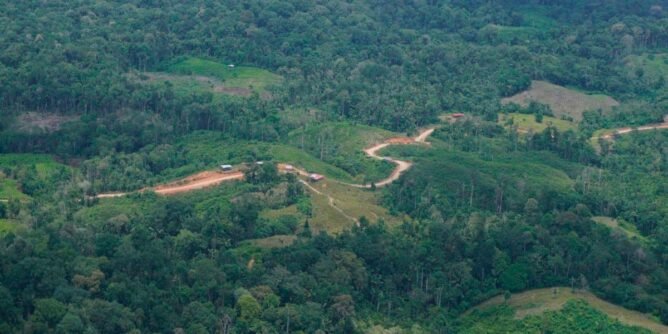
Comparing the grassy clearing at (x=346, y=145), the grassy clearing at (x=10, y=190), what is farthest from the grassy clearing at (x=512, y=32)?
the grassy clearing at (x=10, y=190)

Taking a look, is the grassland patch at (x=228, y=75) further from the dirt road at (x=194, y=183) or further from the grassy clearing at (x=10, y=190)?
the grassy clearing at (x=10, y=190)

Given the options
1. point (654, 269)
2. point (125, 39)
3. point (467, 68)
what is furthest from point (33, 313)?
point (467, 68)

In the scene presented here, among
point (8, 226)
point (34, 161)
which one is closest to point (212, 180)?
point (34, 161)

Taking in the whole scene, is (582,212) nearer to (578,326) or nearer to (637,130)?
(578,326)

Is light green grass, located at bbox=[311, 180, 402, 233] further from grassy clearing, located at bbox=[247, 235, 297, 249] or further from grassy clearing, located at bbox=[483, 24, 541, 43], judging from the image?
grassy clearing, located at bbox=[483, 24, 541, 43]

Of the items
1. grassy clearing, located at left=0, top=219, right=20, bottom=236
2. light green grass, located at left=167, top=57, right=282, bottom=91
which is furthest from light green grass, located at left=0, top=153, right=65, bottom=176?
light green grass, located at left=167, top=57, right=282, bottom=91

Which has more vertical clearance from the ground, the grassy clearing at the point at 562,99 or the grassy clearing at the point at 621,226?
the grassy clearing at the point at 562,99
